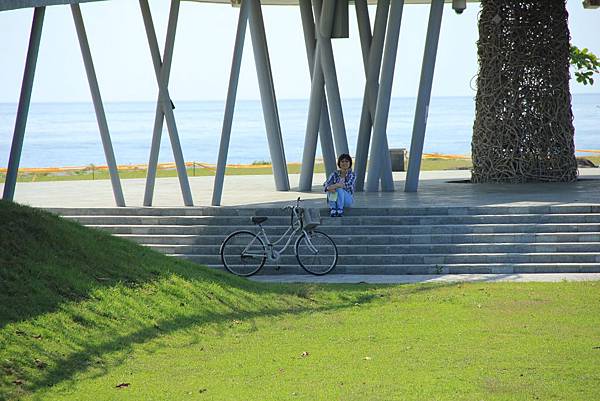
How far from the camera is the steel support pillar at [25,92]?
14.6 metres

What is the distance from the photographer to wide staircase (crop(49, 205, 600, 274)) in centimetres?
1547

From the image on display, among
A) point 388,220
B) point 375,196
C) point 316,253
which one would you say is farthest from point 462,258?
point 375,196

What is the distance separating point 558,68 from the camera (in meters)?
21.5

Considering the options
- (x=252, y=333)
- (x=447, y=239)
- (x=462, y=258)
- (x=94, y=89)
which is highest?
(x=94, y=89)

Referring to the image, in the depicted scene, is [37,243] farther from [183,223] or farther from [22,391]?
[183,223]

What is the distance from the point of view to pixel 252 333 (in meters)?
11.1

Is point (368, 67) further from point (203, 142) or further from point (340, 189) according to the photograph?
point (203, 142)

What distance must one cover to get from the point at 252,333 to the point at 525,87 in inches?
466

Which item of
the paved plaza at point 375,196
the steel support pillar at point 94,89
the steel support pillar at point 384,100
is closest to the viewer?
the paved plaza at point 375,196

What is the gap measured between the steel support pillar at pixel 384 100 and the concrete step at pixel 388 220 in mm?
3747

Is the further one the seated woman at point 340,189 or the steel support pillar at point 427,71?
the steel support pillar at point 427,71

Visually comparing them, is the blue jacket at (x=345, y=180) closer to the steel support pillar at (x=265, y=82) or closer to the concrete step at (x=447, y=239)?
the concrete step at (x=447, y=239)

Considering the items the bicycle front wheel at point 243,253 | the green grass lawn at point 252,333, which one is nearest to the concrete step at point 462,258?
the bicycle front wheel at point 243,253

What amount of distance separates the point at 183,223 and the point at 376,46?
5.86 meters
